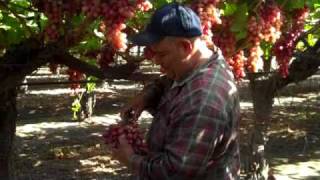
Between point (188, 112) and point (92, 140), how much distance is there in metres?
11.9

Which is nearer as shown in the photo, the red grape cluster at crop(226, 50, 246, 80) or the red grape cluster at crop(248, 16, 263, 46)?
the red grape cluster at crop(248, 16, 263, 46)

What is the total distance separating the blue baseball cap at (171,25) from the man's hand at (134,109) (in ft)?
2.33

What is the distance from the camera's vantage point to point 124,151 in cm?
274

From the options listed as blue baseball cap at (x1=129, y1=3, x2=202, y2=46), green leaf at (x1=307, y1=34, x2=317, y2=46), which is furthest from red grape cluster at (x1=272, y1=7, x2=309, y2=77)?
green leaf at (x1=307, y1=34, x2=317, y2=46)

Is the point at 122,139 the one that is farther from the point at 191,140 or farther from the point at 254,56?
the point at 254,56

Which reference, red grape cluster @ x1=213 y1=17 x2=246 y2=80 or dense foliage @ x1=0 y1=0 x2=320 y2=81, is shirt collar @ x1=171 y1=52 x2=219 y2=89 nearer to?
dense foliage @ x1=0 y1=0 x2=320 y2=81

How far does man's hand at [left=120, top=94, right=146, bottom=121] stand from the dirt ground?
7.49 m

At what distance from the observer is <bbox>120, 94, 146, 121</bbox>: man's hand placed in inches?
131

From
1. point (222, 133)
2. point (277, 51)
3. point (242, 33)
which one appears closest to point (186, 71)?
point (222, 133)

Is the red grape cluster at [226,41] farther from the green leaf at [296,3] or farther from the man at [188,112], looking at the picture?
the man at [188,112]

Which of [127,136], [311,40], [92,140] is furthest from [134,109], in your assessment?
[92,140]

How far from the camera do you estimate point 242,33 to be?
340 cm

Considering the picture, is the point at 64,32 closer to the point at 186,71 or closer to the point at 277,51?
the point at 186,71

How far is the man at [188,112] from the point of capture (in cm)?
252
